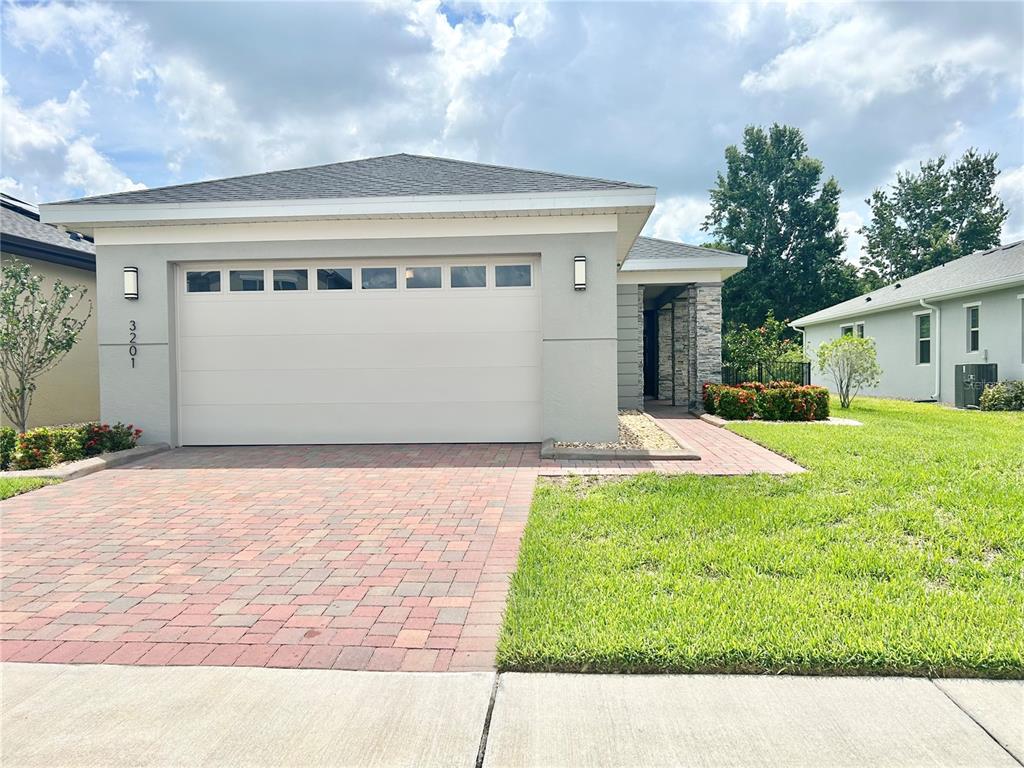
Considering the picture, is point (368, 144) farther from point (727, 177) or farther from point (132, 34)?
point (727, 177)

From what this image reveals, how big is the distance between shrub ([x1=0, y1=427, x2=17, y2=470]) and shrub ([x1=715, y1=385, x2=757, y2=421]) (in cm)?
1166

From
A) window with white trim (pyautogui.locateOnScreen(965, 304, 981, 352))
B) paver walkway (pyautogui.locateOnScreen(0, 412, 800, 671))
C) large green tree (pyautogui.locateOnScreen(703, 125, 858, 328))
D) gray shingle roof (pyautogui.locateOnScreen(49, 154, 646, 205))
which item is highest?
large green tree (pyautogui.locateOnScreen(703, 125, 858, 328))

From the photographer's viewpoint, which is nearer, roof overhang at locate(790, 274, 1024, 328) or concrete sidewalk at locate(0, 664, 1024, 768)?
concrete sidewalk at locate(0, 664, 1024, 768)

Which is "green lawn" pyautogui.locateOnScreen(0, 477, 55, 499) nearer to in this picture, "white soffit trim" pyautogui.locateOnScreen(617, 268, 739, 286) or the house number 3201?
the house number 3201

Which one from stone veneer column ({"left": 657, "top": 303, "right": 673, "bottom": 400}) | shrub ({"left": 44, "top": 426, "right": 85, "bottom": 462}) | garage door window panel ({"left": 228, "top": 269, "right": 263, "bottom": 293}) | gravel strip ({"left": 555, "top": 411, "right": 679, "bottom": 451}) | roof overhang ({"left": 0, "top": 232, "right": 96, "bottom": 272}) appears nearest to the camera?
shrub ({"left": 44, "top": 426, "right": 85, "bottom": 462})

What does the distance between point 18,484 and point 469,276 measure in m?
6.07

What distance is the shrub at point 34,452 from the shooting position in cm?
770

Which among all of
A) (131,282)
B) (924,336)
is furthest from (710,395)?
(131,282)

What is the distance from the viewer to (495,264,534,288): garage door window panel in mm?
9266

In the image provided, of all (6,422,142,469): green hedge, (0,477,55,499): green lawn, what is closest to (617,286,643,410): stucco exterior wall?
(6,422,142,469): green hedge

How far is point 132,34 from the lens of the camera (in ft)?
30.5

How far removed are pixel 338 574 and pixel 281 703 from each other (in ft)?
5.07

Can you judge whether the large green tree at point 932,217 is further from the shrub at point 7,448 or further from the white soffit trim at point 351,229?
the shrub at point 7,448

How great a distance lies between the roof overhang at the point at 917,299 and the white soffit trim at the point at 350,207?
425 inches
